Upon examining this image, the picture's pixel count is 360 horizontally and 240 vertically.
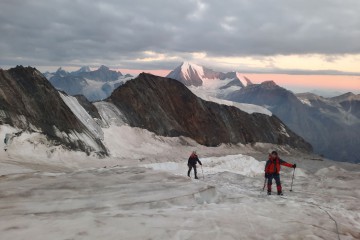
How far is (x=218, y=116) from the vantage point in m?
78.3

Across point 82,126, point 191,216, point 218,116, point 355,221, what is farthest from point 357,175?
point 218,116

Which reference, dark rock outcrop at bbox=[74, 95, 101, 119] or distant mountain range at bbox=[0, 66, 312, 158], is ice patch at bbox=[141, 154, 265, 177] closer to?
distant mountain range at bbox=[0, 66, 312, 158]

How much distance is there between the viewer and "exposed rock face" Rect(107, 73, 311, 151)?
63062 mm

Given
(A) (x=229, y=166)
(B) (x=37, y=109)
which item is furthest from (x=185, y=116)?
(B) (x=37, y=109)

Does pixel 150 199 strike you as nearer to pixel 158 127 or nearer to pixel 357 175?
pixel 357 175

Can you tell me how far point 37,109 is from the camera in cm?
3906

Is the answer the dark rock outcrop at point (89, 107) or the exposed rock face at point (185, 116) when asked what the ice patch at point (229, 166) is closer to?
the dark rock outcrop at point (89, 107)

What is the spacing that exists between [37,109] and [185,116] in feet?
122

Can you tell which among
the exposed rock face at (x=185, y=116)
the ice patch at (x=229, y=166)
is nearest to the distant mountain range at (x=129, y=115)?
the exposed rock face at (x=185, y=116)

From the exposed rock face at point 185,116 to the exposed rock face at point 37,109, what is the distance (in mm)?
16481

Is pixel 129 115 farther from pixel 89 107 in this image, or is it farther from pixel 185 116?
pixel 185 116

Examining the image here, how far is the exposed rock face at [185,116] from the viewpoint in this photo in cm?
6306

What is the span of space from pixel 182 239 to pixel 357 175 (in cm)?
3273

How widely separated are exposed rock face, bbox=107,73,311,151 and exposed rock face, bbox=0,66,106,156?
16481 millimetres
